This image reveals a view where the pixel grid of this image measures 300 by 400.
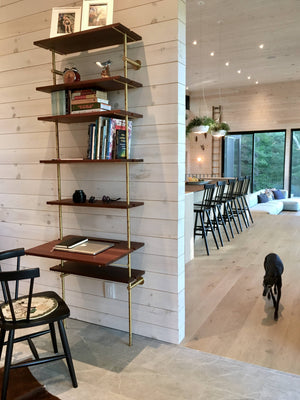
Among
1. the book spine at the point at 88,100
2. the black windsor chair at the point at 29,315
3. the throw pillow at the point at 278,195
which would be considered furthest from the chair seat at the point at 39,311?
the throw pillow at the point at 278,195

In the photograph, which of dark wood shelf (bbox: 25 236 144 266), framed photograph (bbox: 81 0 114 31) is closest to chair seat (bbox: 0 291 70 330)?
dark wood shelf (bbox: 25 236 144 266)

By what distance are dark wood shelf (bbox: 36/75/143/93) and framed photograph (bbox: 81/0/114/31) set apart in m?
0.37

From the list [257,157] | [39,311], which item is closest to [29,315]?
[39,311]

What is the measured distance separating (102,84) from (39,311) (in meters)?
1.50

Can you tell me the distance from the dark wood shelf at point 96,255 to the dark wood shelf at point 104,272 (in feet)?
0.66

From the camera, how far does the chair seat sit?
177 cm

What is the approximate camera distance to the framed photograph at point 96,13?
2.12m

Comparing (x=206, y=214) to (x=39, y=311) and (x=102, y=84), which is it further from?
(x=39, y=311)

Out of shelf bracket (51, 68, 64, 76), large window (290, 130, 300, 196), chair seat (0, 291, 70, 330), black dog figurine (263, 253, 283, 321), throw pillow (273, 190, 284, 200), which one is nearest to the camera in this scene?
chair seat (0, 291, 70, 330)

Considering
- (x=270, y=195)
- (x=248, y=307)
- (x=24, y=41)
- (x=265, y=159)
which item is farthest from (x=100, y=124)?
(x=265, y=159)

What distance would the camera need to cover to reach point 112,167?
2490 mm

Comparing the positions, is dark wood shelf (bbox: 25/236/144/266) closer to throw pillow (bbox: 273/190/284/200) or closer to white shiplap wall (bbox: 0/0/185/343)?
white shiplap wall (bbox: 0/0/185/343)

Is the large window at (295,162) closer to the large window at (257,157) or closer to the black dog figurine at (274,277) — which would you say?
the large window at (257,157)

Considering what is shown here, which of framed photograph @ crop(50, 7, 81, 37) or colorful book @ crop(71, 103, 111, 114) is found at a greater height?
framed photograph @ crop(50, 7, 81, 37)
